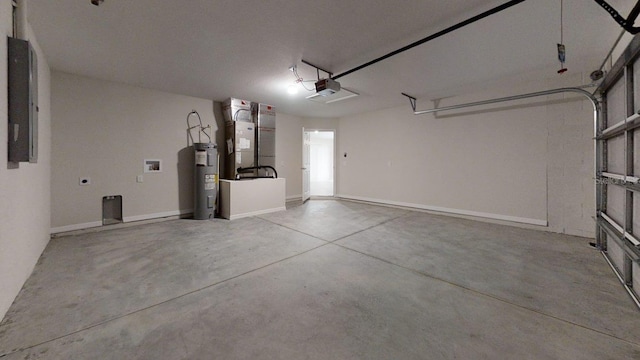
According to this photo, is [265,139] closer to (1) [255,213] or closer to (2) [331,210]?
(1) [255,213]

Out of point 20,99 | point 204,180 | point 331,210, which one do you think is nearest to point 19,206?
point 20,99

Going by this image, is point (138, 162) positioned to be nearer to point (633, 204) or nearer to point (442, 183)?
point (442, 183)

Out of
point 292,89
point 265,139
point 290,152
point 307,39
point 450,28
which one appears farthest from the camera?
point 290,152

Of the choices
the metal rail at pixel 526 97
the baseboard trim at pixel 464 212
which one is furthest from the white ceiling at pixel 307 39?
the baseboard trim at pixel 464 212

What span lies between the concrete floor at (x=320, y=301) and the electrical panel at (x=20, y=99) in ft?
4.00

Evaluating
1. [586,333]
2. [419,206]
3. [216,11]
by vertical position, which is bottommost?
[586,333]

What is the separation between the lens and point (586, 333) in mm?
1479

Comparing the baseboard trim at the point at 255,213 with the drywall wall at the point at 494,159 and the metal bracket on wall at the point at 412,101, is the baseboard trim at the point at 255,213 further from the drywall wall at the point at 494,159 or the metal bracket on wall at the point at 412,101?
the metal bracket on wall at the point at 412,101

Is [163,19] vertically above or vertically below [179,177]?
above

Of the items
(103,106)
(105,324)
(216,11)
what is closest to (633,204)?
(216,11)

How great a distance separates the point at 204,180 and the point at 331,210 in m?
2.85

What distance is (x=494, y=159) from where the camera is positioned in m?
4.27

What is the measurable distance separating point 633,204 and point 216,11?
4.27 meters

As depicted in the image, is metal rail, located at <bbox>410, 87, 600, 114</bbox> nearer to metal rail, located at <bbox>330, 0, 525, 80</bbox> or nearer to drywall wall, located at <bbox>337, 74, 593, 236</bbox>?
drywall wall, located at <bbox>337, 74, 593, 236</bbox>
